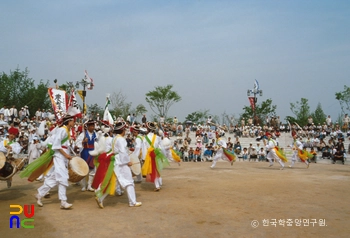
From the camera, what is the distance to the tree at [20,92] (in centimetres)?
3164

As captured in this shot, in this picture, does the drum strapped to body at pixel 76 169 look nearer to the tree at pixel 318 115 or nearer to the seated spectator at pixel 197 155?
the seated spectator at pixel 197 155

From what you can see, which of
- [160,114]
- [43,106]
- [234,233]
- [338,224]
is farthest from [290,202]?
[160,114]

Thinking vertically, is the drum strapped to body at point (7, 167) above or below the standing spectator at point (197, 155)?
above

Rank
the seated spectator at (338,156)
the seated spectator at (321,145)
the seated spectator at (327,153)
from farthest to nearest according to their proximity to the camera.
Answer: the seated spectator at (321,145)
the seated spectator at (327,153)
the seated spectator at (338,156)

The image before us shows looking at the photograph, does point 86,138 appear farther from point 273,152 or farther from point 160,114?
point 160,114

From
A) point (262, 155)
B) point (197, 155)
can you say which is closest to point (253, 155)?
point (262, 155)

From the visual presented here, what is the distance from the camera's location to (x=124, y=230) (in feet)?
16.7

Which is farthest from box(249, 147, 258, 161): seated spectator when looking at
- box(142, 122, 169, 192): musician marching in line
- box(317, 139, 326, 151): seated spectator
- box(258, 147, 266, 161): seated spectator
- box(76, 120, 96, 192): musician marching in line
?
box(76, 120, 96, 192): musician marching in line

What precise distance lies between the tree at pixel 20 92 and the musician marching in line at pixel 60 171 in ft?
91.8

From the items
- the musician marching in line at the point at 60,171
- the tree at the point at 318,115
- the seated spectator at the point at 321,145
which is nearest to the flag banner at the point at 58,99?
the musician marching in line at the point at 60,171

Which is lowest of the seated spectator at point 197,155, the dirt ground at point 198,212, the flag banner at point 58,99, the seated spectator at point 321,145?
the seated spectator at point 197,155

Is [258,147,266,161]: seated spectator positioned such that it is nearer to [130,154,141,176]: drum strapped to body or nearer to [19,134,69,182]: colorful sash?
[130,154,141,176]: drum strapped to body

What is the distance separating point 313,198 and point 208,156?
507 inches

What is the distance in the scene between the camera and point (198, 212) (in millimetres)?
6145
